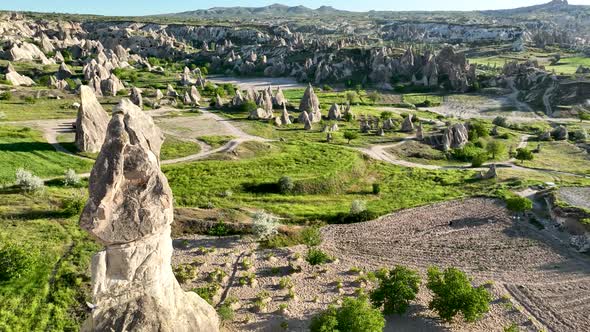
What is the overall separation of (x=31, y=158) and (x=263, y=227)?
33067 mm

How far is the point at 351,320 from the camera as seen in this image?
25.4 meters

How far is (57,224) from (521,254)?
40.8 metres

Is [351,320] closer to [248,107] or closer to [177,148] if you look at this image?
[177,148]

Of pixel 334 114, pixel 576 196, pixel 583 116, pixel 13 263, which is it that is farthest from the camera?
pixel 583 116

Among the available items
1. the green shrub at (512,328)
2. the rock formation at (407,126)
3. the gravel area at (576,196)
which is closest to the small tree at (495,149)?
the rock formation at (407,126)

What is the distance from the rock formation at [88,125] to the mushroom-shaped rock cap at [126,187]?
136ft

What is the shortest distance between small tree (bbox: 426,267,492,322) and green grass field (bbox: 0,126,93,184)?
1676 inches

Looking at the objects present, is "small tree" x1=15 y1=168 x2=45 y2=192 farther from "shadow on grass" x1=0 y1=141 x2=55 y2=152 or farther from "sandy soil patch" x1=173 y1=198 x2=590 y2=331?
"sandy soil patch" x1=173 y1=198 x2=590 y2=331

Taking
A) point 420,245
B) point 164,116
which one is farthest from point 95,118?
point 420,245

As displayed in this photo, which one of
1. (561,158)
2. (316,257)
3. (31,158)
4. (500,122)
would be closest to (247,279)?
(316,257)

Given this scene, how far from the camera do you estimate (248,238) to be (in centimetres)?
4091

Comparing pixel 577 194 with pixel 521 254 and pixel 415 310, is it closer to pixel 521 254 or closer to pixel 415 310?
pixel 521 254

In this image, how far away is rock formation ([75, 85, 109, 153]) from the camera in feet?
190

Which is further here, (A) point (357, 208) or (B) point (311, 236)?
(A) point (357, 208)
